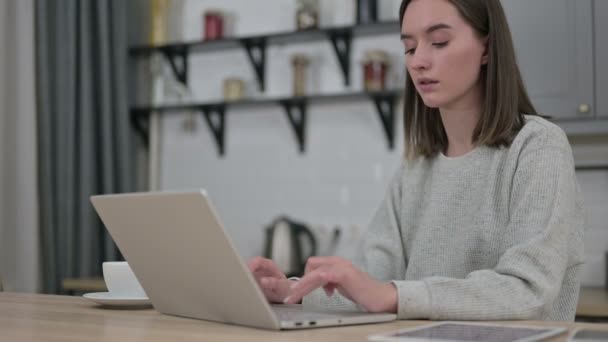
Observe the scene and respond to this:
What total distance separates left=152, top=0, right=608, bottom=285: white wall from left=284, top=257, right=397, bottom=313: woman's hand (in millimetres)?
2350

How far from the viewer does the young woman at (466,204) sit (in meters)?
1.17

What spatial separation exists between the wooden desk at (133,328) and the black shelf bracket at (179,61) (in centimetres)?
265

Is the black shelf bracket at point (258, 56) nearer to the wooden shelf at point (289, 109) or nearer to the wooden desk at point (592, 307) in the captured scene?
the wooden shelf at point (289, 109)

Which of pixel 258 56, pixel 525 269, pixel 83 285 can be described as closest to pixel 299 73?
pixel 258 56

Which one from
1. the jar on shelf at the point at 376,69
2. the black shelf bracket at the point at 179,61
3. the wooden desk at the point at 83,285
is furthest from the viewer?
the black shelf bracket at the point at 179,61

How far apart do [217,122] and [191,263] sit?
2.81 metres

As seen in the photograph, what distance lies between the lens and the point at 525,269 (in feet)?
3.90

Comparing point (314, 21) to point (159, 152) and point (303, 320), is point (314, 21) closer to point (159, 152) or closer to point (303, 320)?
point (159, 152)

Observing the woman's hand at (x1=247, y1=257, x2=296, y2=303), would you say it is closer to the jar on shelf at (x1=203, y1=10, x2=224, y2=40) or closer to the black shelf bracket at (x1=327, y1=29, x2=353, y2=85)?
the black shelf bracket at (x1=327, y1=29, x2=353, y2=85)

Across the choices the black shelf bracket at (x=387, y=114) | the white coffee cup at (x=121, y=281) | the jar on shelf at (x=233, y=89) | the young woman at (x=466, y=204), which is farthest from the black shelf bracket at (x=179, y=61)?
the white coffee cup at (x=121, y=281)

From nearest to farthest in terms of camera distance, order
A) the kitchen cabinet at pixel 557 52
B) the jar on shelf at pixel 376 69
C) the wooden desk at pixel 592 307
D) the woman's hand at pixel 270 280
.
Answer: the woman's hand at pixel 270 280
the wooden desk at pixel 592 307
the kitchen cabinet at pixel 557 52
the jar on shelf at pixel 376 69

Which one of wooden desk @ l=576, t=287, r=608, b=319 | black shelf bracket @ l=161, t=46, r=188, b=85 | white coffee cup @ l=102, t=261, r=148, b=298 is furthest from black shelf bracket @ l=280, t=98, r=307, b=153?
white coffee cup @ l=102, t=261, r=148, b=298

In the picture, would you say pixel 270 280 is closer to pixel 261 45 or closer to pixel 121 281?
pixel 121 281

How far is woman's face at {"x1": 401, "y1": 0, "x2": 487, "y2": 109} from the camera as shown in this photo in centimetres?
144
